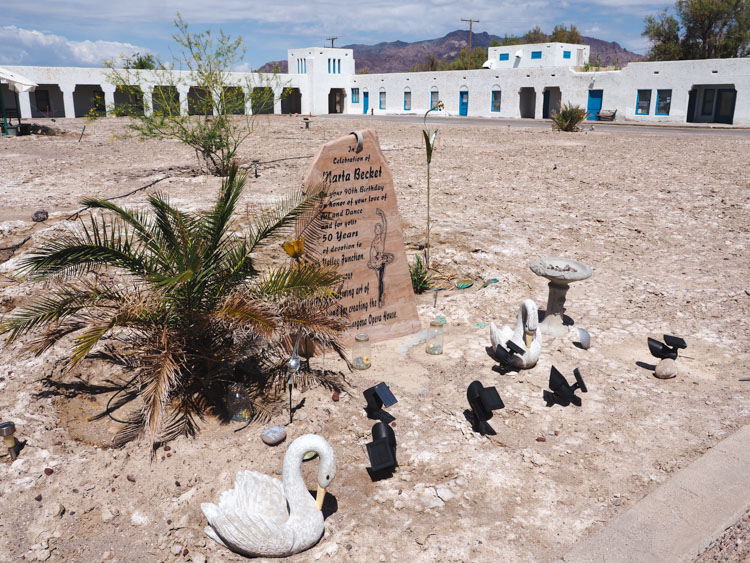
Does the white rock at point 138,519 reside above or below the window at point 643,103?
below

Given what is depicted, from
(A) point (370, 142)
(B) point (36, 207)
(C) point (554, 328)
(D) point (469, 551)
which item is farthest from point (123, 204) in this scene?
(D) point (469, 551)

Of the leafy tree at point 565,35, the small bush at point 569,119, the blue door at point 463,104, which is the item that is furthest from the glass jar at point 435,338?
the leafy tree at point 565,35

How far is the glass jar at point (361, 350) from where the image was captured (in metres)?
5.57

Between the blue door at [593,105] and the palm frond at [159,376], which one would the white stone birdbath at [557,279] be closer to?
the palm frond at [159,376]

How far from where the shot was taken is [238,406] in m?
4.59

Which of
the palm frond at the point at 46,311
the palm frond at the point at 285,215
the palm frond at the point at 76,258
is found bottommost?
the palm frond at the point at 46,311

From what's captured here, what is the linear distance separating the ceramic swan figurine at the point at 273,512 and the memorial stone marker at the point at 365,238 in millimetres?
2469

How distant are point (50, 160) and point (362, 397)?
1343 centimetres

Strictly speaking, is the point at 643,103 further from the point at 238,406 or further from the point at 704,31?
the point at 238,406

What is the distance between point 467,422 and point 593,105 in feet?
114

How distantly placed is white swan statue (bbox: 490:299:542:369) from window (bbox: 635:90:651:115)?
107 ft

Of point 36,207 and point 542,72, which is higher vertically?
point 542,72

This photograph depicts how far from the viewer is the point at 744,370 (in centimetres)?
533

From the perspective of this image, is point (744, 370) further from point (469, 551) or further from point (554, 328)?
point (469, 551)
